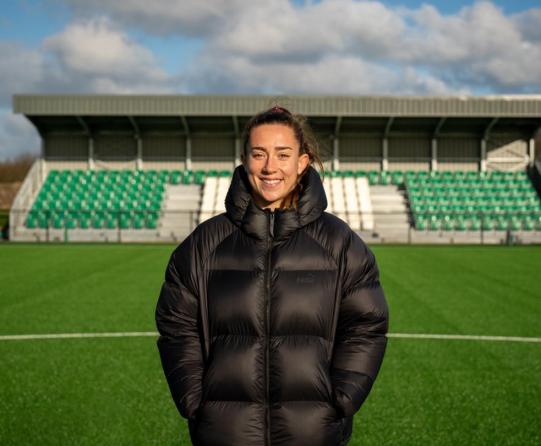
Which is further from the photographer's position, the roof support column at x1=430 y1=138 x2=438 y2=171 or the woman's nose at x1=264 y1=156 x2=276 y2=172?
the roof support column at x1=430 y1=138 x2=438 y2=171

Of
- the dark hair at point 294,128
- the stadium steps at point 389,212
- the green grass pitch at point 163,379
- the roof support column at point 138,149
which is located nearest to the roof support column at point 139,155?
the roof support column at point 138,149

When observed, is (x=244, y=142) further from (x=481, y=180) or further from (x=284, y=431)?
(x=481, y=180)

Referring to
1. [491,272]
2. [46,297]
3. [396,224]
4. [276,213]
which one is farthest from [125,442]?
[396,224]

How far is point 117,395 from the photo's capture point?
18.1 ft

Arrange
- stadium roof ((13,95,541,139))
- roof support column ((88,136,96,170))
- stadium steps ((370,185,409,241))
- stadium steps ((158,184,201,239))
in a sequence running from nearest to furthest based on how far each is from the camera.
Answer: stadium steps ((370,185,409,241))
stadium steps ((158,184,201,239))
stadium roof ((13,95,541,139))
roof support column ((88,136,96,170))

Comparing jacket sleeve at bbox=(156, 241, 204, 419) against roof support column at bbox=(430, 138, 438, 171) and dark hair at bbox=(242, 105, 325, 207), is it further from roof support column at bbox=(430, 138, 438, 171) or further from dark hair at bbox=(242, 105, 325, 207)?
roof support column at bbox=(430, 138, 438, 171)

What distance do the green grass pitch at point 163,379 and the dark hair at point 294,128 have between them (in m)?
2.48

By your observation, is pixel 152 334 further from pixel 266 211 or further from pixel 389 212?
pixel 389 212

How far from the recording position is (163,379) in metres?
6.02

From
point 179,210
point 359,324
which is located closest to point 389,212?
point 179,210

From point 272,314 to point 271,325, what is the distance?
5 centimetres

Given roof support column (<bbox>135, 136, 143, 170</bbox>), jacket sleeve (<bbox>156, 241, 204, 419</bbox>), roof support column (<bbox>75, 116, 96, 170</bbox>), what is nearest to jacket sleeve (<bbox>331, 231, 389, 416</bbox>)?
jacket sleeve (<bbox>156, 241, 204, 419</bbox>)

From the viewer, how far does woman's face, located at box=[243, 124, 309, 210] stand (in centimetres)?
263

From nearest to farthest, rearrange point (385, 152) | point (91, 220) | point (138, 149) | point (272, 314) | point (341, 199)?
1. point (272, 314)
2. point (91, 220)
3. point (341, 199)
4. point (385, 152)
5. point (138, 149)
